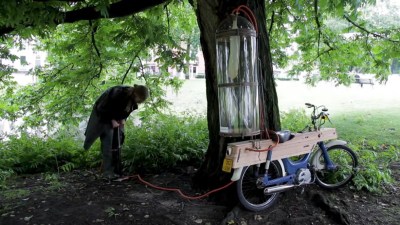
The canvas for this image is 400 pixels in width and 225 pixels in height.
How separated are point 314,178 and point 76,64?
5.75 meters

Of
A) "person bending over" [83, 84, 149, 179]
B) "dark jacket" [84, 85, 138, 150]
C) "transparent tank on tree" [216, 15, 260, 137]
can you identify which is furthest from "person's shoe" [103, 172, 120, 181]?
"transparent tank on tree" [216, 15, 260, 137]

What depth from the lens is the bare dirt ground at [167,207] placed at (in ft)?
13.0

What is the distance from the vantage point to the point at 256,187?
4.24 metres

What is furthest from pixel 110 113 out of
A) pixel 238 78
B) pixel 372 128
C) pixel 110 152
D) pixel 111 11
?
pixel 372 128

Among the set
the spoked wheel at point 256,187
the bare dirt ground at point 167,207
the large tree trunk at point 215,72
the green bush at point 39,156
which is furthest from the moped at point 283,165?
the green bush at point 39,156

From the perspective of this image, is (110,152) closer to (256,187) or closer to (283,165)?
(256,187)

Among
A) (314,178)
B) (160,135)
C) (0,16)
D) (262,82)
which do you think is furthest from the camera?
(160,135)

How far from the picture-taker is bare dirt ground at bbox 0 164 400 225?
396 cm

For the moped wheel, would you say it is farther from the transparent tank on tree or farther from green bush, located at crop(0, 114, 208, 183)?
green bush, located at crop(0, 114, 208, 183)

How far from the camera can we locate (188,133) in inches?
257

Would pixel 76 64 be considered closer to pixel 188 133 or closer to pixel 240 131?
pixel 188 133

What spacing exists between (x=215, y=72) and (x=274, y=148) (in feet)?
3.96

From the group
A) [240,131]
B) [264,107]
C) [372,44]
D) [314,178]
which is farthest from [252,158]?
[372,44]

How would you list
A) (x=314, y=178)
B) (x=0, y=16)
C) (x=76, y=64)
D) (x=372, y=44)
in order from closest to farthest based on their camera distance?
(x=0, y=16) < (x=314, y=178) < (x=372, y=44) < (x=76, y=64)
